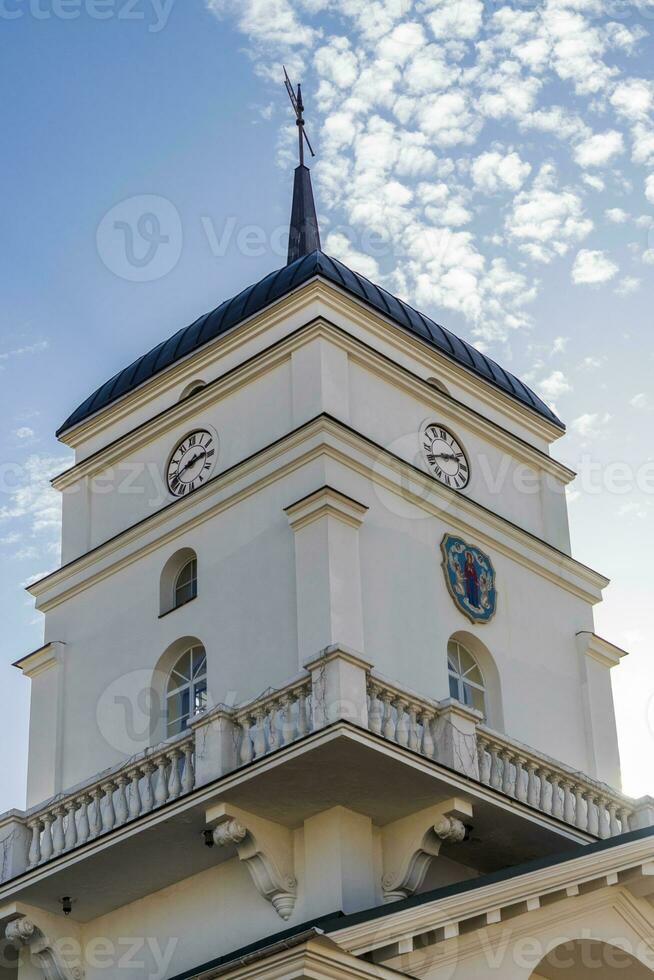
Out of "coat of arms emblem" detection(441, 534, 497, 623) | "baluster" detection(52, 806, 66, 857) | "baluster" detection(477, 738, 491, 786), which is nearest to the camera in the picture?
"baluster" detection(477, 738, 491, 786)

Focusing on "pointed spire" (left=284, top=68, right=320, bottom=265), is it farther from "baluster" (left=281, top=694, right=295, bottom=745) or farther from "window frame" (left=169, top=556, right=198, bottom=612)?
"baluster" (left=281, top=694, right=295, bottom=745)

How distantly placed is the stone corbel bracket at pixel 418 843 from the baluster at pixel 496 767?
2.36 ft

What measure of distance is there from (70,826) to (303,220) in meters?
12.1

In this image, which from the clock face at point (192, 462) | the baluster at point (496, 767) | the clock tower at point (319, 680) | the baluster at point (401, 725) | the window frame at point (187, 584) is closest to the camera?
the clock tower at point (319, 680)

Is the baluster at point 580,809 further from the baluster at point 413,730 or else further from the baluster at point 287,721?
the baluster at point 287,721

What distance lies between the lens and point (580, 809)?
20.9 metres

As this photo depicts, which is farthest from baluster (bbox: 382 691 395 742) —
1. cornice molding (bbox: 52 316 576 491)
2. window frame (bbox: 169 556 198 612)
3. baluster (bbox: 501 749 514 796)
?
cornice molding (bbox: 52 316 576 491)

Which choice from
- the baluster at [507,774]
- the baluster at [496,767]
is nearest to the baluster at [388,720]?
the baluster at [496,767]

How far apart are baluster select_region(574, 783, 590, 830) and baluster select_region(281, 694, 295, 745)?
3.90 m

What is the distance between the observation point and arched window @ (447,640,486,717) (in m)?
22.0

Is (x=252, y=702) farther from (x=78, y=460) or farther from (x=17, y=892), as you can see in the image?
(x=78, y=460)

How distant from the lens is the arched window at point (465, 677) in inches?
865

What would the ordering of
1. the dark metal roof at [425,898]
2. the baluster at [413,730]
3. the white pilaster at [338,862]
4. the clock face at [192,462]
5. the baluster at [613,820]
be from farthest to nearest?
the clock face at [192,462] < the baluster at [613,820] < the baluster at [413,730] < the white pilaster at [338,862] < the dark metal roof at [425,898]

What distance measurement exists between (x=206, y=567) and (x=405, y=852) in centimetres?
475
